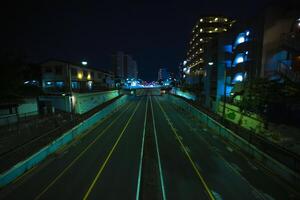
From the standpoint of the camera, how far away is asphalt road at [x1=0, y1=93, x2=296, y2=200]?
9.36 meters

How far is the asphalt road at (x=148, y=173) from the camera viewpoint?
30.7ft

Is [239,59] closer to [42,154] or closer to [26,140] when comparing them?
[42,154]

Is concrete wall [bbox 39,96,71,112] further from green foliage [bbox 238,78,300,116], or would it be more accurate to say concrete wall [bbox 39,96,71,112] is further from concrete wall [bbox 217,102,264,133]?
green foliage [bbox 238,78,300,116]

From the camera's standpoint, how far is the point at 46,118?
2191 cm

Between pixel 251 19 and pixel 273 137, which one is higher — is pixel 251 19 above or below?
above

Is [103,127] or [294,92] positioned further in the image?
[103,127]

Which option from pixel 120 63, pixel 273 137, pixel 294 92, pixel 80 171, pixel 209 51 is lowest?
pixel 80 171

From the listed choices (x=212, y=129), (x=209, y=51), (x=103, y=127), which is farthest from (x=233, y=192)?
(x=209, y=51)

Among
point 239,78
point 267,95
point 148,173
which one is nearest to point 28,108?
point 148,173

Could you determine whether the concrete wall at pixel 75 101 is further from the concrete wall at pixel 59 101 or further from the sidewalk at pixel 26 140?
the sidewalk at pixel 26 140

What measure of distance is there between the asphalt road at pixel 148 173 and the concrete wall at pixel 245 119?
4.69 m

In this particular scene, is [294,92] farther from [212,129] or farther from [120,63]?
[120,63]

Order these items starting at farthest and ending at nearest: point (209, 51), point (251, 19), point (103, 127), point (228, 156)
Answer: point (209, 51) → point (251, 19) → point (103, 127) → point (228, 156)

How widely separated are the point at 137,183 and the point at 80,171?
4143mm
